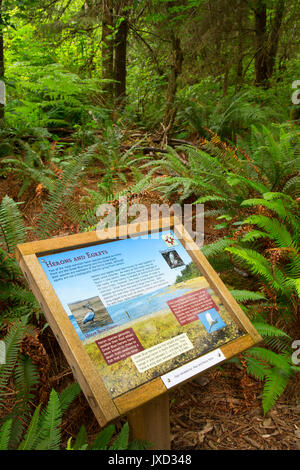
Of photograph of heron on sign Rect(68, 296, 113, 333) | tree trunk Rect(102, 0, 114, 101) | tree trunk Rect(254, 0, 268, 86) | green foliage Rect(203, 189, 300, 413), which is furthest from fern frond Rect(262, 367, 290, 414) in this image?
tree trunk Rect(254, 0, 268, 86)

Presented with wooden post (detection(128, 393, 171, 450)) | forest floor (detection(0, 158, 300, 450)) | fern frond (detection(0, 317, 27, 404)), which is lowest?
forest floor (detection(0, 158, 300, 450))

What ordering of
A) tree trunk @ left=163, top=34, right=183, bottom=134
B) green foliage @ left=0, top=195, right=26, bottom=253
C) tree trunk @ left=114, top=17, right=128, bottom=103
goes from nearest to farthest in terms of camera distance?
green foliage @ left=0, top=195, right=26, bottom=253 → tree trunk @ left=163, top=34, right=183, bottom=134 → tree trunk @ left=114, top=17, right=128, bottom=103

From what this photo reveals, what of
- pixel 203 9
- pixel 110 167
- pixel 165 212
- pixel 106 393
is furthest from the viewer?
pixel 203 9

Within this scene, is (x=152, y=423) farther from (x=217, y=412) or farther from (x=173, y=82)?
(x=173, y=82)

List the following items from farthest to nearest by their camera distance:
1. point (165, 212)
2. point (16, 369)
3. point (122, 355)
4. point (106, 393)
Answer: point (165, 212) → point (16, 369) → point (122, 355) → point (106, 393)

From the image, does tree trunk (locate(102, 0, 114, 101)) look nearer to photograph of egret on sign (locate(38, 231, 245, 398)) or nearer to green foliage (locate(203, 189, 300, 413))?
green foliage (locate(203, 189, 300, 413))

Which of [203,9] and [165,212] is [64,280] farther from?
A: [203,9]

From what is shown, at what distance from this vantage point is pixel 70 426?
5.46 ft

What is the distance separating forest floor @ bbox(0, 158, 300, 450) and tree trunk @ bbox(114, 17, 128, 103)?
6.26 m

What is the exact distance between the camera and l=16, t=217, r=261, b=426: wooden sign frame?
119 centimetres

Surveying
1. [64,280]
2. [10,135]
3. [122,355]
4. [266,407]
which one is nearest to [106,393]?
[122,355]

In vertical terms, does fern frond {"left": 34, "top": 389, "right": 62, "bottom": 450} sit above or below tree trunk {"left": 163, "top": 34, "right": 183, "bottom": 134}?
below

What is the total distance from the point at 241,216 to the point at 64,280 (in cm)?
216

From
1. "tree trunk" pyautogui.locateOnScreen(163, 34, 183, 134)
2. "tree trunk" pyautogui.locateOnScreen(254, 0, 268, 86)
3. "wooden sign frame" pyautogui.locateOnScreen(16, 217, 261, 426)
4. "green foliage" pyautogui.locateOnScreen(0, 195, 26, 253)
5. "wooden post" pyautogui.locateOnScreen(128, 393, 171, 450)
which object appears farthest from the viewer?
"tree trunk" pyautogui.locateOnScreen(254, 0, 268, 86)
